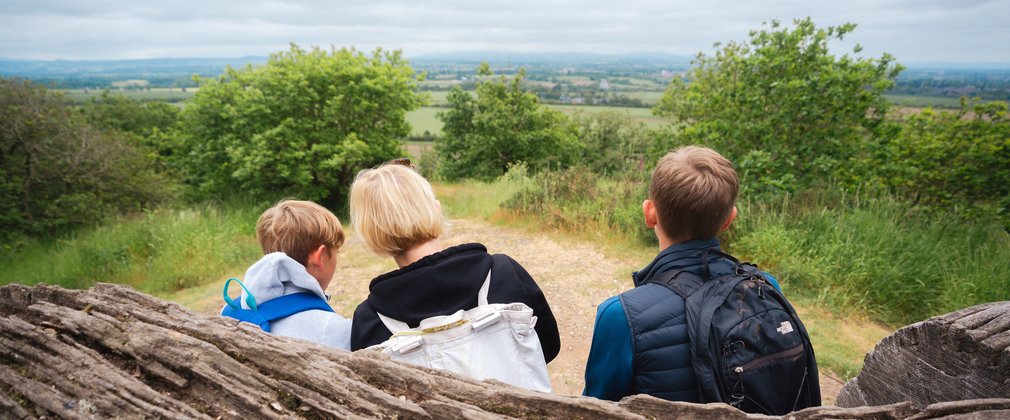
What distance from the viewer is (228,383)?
1.10 meters

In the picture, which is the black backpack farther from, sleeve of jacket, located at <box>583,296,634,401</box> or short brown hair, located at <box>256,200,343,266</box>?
short brown hair, located at <box>256,200,343,266</box>

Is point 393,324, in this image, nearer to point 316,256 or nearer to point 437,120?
point 316,256

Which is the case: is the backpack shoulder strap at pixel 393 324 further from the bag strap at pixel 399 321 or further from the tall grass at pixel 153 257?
the tall grass at pixel 153 257

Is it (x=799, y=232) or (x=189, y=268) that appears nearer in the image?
(x=799, y=232)

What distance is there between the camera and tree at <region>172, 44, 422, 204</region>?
12703 mm

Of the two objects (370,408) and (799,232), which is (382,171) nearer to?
(370,408)

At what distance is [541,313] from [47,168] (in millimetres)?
15383

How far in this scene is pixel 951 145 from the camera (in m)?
6.48

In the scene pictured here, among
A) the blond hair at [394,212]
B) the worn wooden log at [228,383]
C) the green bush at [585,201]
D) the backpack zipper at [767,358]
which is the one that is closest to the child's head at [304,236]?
the blond hair at [394,212]

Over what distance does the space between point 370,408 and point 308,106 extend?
44.8 ft

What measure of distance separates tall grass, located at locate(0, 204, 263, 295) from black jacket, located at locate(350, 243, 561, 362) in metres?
6.90

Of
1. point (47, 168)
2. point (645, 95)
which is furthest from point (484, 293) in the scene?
point (645, 95)

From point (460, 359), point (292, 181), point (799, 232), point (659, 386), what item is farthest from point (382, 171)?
point (292, 181)

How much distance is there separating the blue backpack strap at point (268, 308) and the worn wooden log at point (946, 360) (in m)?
2.00
